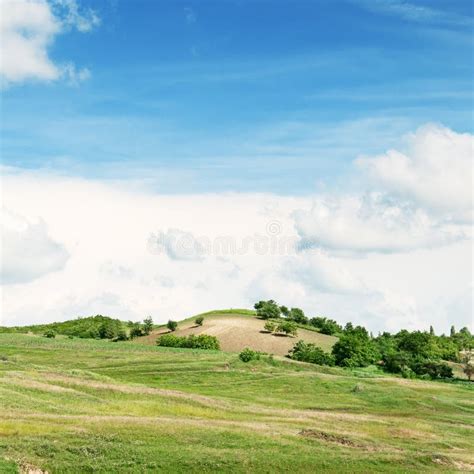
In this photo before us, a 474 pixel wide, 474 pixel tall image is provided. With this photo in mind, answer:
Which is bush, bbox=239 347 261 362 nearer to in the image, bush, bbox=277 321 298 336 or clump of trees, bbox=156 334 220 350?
clump of trees, bbox=156 334 220 350

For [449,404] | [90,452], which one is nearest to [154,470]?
[90,452]

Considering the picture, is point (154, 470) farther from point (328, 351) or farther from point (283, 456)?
point (328, 351)

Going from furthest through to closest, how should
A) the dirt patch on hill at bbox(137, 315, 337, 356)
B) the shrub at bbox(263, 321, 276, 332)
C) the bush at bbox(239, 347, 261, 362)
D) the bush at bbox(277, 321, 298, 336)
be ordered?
the shrub at bbox(263, 321, 276, 332), the bush at bbox(277, 321, 298, 336), the dirt patch on hill at bbox(137, 315, 337, 356), the bush at bbox(239, 347, 261, 362)

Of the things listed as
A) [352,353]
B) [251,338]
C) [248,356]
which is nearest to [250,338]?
[251,338]

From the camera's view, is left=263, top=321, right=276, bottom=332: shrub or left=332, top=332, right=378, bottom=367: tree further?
left=263, top=321, right=276, bottom=332: shrub

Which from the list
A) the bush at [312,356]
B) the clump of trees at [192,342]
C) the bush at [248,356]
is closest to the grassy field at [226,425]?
the bush at [248,356]

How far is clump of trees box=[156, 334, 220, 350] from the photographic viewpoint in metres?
175

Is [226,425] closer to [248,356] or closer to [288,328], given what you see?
[248,356]

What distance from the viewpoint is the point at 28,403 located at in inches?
2360

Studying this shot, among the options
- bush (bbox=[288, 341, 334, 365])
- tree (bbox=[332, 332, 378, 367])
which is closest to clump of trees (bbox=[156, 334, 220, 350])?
bush (bbox=[288, 341, 334, 365])

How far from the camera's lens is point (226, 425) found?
2272 inches

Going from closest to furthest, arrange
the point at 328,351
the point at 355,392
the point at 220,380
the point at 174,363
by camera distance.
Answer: the point at 355,392
the point at 220,380
the point at 174,363
the point at 328,351

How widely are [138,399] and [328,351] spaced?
365 feet

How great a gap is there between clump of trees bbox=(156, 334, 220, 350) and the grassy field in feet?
187
